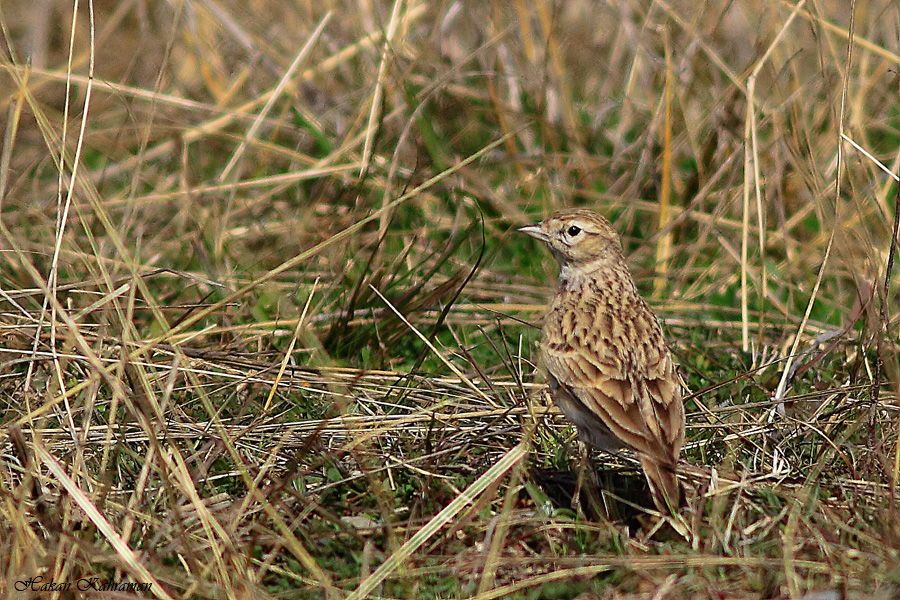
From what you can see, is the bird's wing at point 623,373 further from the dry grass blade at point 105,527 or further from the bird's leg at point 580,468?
the dry grass blade at point 105,527

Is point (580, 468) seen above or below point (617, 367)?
below

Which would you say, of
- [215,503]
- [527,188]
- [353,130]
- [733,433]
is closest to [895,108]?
[527,188]

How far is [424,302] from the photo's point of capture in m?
5.50

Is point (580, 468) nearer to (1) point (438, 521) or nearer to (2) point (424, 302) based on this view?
(1) point (438, 521)

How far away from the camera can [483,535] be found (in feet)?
13.4

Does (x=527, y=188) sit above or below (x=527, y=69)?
below

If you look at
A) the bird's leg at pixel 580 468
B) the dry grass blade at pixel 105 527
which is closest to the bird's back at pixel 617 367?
the bird's leg at pixel 580 468

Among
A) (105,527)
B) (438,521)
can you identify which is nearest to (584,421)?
(438,521)

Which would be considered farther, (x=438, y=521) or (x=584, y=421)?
(x=584, y=421)

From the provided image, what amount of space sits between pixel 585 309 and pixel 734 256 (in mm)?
1860

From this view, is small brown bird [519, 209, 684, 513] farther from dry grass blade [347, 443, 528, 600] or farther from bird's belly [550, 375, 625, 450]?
dry grass blade [347, 443, 528, 600]

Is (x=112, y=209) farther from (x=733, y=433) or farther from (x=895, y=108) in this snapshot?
(x=895, y=108)

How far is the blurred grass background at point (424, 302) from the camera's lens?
12.6 ft

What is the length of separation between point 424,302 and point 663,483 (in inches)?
73.4
